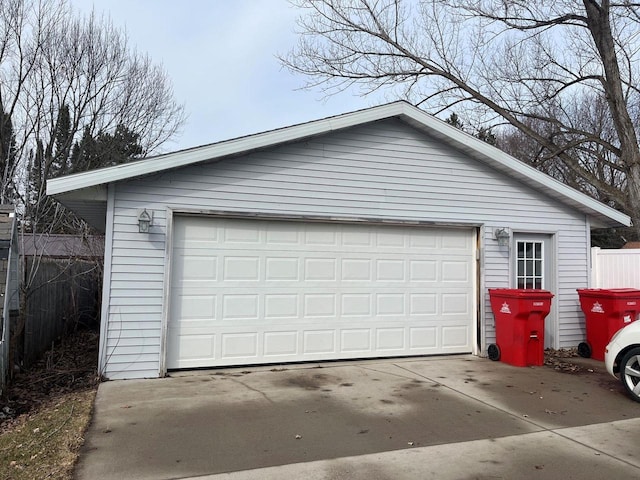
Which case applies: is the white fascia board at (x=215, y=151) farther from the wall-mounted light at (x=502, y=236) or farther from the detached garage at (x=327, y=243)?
the wall-mounted light at (x=502, y=236)

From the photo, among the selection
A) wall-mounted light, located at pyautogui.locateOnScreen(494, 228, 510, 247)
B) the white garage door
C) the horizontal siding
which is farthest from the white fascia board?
wall-mounted light, located at pyautogui.locateOnScreen(494, 228, 510, 247)

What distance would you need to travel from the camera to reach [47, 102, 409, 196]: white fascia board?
6.19 metres

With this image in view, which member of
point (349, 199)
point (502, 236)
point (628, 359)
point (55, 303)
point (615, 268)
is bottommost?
point (628, 359)

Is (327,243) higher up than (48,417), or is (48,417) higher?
(327,243)

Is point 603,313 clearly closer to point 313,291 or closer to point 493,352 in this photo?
point 493,352

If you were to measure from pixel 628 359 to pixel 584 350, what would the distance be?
9.53ft

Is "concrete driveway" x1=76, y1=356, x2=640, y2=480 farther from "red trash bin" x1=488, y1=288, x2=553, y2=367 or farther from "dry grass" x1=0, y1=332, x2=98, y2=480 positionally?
"red trash bin" x1=488, y1=288, x2=553, y2=367

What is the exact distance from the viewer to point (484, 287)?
840 centimetres

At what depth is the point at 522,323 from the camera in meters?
7.52

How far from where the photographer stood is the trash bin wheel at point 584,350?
8496mm

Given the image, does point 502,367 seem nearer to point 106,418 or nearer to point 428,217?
point 428,217

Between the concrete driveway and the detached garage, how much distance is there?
751 mm

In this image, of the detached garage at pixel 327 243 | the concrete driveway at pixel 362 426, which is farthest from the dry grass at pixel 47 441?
the detached garage at pixel 327 243

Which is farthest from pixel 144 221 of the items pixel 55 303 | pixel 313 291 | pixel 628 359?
pixel 628 359
